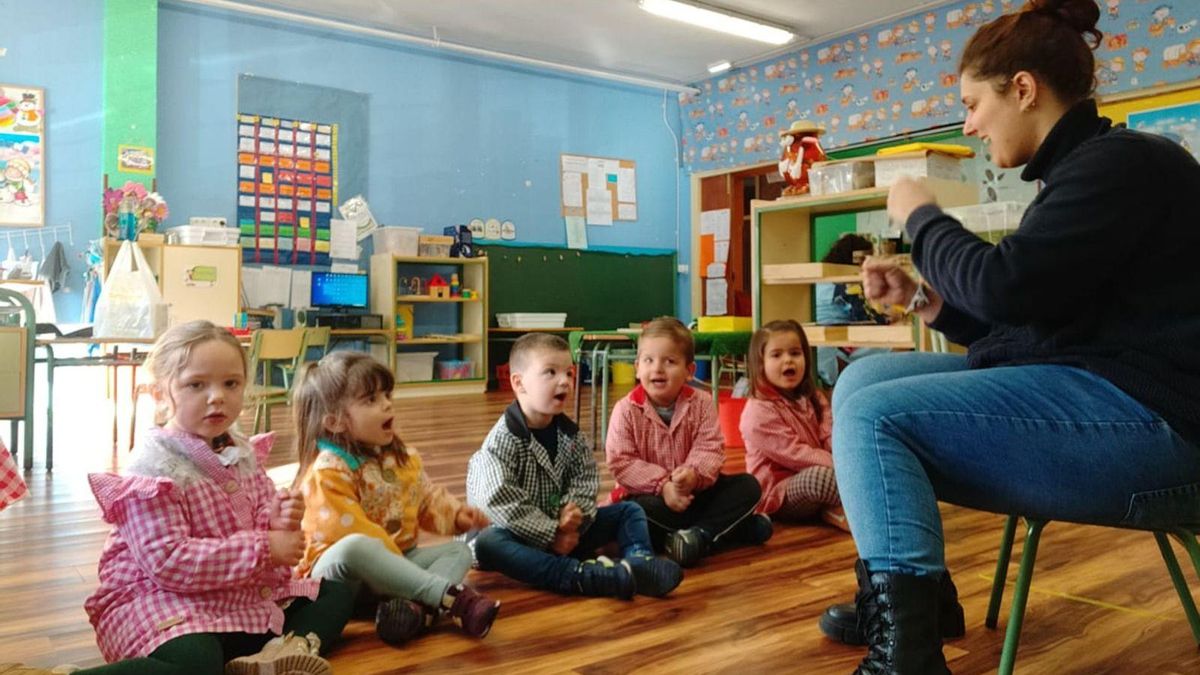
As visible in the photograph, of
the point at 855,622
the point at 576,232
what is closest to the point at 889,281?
the point at 855,622

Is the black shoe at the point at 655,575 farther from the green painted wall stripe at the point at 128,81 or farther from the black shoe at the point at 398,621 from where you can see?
the green painted wall stripe at the point at 128,81

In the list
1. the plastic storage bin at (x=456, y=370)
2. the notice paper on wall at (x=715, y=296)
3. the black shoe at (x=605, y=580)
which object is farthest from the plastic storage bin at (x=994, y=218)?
the notice paper on wall at (x=715, y=296)

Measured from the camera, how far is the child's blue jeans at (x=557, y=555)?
6.38ft

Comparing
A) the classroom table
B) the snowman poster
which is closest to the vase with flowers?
the snowman poster

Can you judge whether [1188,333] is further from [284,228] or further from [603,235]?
[603,235]

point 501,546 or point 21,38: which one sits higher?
point 21,38

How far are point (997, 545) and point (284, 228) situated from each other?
5937 millimetres

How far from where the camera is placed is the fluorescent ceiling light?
670 centimetres

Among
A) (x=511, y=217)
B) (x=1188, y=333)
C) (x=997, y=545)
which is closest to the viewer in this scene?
(x=1188, y=333)

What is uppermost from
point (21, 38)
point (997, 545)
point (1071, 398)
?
point (21, 38)

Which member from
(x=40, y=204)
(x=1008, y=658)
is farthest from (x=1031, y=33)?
(x=40, y=204)

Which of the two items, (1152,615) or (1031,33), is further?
(1152,615)

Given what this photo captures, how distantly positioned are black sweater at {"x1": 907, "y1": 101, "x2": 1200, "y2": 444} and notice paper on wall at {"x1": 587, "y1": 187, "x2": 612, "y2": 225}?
7.64 meters

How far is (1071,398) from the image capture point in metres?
1.02
